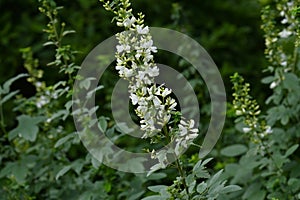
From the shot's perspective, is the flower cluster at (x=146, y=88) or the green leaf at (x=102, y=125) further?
the green leaf at (x=102, y=125)

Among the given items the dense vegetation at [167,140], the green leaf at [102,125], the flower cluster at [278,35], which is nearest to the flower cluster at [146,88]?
the dense vegetation at [167,140]

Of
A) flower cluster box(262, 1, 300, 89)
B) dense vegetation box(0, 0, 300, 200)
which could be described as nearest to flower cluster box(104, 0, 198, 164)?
dense vegetation box(0, 0, 300, 200)

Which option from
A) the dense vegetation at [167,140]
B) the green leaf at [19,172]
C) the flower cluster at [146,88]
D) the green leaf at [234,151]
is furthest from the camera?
the green leaf at [234,151]

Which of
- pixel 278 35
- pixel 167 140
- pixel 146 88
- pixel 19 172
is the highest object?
pixel 278 35

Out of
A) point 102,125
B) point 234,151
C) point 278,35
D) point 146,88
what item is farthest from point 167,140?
point 278,35

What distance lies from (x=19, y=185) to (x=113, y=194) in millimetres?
509

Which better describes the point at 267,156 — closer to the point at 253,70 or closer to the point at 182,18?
the point at 182,18

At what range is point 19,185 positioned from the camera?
301cm

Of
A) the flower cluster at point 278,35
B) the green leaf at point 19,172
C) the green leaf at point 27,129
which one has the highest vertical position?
the flower cluster at point 278,35

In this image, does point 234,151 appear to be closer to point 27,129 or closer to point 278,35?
point 278,35

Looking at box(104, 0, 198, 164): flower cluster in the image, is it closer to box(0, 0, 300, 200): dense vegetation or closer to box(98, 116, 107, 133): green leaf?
box(0, 0, 300, 200): dense vegetation

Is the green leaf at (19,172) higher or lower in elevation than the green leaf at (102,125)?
lower

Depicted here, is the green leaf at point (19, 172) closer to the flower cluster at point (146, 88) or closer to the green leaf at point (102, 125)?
the green leaf at point (102, 125)

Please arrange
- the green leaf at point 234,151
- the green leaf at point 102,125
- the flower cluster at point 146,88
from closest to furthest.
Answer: the flower cluster at point 146,88, the green leaf at point 102,125, the green leaf at point 234,151
